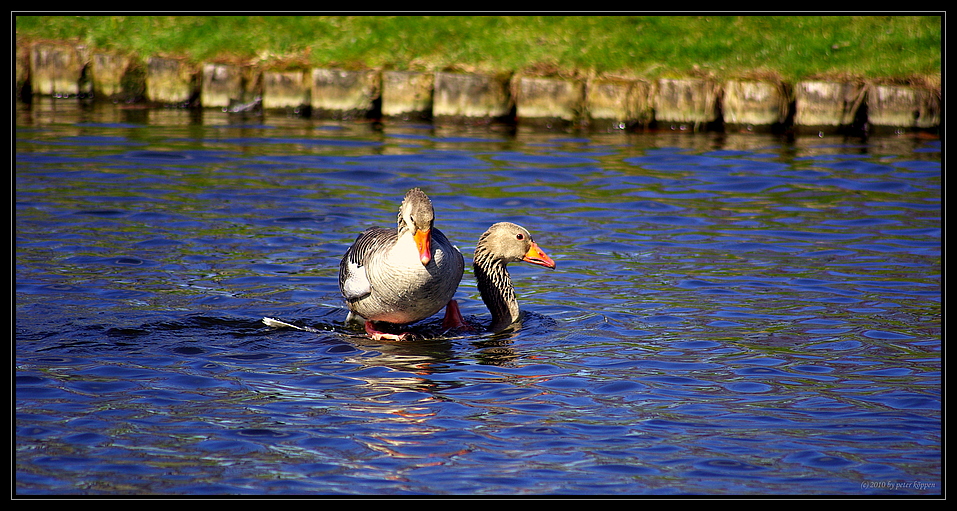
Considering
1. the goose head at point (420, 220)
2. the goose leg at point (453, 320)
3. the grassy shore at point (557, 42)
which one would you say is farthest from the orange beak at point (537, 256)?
the grassy shore at point (557, 42)

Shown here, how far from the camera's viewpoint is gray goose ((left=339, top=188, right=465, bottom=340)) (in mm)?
7297

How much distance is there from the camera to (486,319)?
29.1 ft

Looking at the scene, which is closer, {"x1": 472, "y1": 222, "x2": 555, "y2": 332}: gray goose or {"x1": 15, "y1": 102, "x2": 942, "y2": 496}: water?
{"x1": 15, "y1": 102, "x2": 942, "y2": 496}: water

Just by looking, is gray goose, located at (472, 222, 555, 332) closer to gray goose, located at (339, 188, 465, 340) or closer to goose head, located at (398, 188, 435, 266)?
gray goose, located at (339, 188, 465, 340)

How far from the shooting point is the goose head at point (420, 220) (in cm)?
717

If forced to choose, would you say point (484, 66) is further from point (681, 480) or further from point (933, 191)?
point (681, 480)

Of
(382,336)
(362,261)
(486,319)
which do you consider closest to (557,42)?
(486,319)

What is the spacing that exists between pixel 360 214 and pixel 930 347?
6543mm

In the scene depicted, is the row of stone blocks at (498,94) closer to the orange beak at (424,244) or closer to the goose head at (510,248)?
the goose head at (510,248)

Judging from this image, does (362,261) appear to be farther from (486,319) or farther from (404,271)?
(486,319)

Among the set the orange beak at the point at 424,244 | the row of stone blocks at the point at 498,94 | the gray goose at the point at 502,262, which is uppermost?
the row of stone blocks at the point at 498,94

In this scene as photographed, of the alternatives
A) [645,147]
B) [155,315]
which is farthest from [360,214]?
[645,147]

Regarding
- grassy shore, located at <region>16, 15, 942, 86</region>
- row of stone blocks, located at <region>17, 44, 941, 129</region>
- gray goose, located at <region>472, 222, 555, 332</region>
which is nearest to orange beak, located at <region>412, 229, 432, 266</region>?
gray goose, located at <region>472, 222, 555, 332</region>

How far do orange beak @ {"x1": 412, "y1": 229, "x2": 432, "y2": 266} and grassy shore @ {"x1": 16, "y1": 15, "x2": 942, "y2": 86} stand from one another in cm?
903
